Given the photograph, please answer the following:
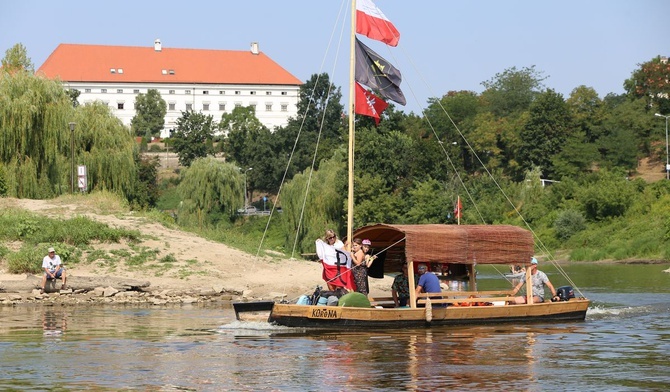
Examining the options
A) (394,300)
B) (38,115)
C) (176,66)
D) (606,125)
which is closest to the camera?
(394,300)

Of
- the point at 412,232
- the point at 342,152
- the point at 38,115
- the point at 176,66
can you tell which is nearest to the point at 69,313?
the point at 412,232

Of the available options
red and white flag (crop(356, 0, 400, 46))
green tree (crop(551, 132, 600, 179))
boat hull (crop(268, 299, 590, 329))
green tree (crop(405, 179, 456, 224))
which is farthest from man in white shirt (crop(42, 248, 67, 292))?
green tree (crop(551, 132, 600, 179))

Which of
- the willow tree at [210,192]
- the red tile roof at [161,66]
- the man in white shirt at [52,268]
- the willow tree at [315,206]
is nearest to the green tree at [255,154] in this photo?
the red tile roof at [161,66]

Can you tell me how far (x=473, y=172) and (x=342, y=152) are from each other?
29.7 metres

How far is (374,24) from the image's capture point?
2595 cm

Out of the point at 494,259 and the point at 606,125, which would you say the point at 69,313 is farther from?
the point at 606,125

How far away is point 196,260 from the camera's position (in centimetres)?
3666

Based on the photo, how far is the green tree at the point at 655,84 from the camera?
10000cm

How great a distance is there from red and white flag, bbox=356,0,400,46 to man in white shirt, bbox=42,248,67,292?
1193 cm

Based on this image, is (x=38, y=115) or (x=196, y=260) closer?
(x=196, y=260)

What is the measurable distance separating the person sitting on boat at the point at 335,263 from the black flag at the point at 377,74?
376 centimetres

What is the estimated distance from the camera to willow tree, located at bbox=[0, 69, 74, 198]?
49562mm

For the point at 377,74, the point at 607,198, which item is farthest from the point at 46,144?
the point at 607,198

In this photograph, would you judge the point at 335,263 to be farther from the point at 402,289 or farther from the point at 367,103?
the point at 367,103
